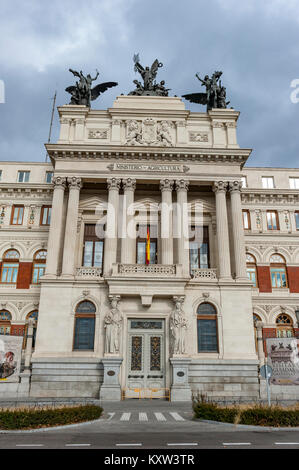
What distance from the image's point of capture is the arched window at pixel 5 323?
34031mm

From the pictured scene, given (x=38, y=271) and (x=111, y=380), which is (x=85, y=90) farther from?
(x=111, y=380)

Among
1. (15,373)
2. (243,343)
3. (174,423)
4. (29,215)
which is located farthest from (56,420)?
(29,215)

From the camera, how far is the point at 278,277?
120 ft

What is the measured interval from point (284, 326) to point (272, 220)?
10.2 m

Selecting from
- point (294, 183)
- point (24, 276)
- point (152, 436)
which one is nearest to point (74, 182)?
point (24, 276)

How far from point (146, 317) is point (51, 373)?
7548 millimetres

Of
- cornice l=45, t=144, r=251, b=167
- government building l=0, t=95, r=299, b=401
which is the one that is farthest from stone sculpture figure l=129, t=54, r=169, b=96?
cornice l=45, t=144, r=251, b=167

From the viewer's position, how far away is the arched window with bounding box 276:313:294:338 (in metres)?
34.6

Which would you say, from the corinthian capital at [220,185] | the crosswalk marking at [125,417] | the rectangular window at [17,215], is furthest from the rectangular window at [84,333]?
the corinthian capital at [220,185]

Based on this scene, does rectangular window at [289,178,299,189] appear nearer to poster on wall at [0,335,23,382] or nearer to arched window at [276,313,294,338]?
arched window at [276,313,294,338]

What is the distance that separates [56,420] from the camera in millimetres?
14117

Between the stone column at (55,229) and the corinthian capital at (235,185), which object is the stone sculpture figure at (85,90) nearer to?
the stone column at (55,229)

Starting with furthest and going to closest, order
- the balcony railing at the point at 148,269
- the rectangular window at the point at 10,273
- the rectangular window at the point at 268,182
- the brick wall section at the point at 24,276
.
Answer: the rectangular window at the point at 268,182
the rectangular window at the point at 10,273
the brick wall section at the point at 24,276
the balcony railing at the point at 148,269

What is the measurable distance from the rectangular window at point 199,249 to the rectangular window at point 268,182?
32.6 ft
